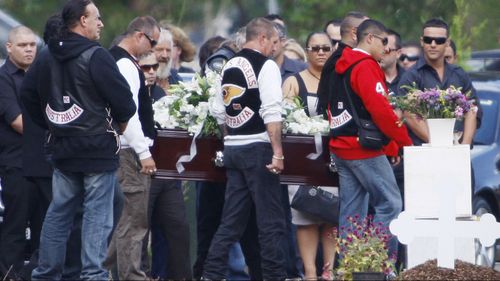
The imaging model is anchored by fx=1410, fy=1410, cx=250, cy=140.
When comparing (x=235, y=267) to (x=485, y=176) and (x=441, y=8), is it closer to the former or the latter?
(x=485, y=176)

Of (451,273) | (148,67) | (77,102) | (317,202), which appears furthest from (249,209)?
(451,273)

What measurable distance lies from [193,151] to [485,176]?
11.0 ft

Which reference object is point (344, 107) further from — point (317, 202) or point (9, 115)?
point (9, 115)

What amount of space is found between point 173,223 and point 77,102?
7.34 ft

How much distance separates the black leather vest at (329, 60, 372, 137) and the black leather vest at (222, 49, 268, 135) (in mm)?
582

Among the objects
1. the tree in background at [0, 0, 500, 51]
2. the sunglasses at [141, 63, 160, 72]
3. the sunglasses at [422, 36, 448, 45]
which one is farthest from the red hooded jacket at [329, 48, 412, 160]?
the tree in background at [0, 0, 500, 51]

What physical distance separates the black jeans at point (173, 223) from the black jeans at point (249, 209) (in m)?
0.54

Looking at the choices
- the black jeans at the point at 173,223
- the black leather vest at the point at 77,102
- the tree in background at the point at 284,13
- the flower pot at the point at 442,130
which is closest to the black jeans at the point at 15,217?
the black jeans at the point at 173,223

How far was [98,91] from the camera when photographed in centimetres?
1005

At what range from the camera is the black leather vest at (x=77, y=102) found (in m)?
10.0

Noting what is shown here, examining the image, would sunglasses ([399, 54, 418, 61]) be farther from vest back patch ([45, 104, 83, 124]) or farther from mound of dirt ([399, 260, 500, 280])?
vest back patch ([45, 104, 83, 124])

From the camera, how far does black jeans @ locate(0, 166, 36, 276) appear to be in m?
11.8

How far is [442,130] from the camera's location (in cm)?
1021

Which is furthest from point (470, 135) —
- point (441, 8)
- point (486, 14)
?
point (441, 8)
